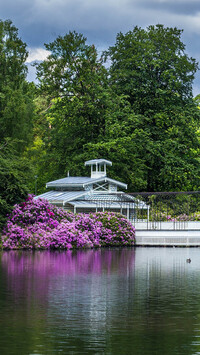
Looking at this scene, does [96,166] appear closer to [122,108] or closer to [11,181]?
Result: [122,108]

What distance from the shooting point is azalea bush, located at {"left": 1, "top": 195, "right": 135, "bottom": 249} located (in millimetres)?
40188

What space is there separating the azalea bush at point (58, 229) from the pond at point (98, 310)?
12.2 meters

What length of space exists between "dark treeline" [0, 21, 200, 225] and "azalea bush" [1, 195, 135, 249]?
1289cm

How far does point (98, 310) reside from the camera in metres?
15.9

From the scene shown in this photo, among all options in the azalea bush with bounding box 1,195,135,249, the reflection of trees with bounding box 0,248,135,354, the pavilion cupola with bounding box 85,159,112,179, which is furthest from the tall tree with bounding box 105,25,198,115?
the reflection of trees with bounding box 0,248,135,354

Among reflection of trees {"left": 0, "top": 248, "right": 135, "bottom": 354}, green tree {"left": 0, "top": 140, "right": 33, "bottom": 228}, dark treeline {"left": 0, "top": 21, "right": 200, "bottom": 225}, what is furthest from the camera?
dark treeline {"left": 0, "top": 21, "right": 200, "bottom": 225}

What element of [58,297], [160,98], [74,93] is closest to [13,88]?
[74,93]

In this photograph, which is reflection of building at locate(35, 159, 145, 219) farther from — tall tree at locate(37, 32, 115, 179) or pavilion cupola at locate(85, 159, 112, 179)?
tall tree at locate(37, 32, 115, 179)

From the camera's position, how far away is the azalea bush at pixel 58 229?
132ft

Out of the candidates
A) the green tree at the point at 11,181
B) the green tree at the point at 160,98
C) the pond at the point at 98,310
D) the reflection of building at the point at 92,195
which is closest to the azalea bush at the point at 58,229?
the green tree at the point at 11,181

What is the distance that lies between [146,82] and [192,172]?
31.3 ft

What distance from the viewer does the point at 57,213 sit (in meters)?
43.4

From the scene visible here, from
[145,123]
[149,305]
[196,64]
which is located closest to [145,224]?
[145,123]

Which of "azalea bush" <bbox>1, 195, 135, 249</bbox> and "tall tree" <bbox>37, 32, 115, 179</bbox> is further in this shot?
"tall tree" <bbox>37, 32, 115, 179</bbox>
